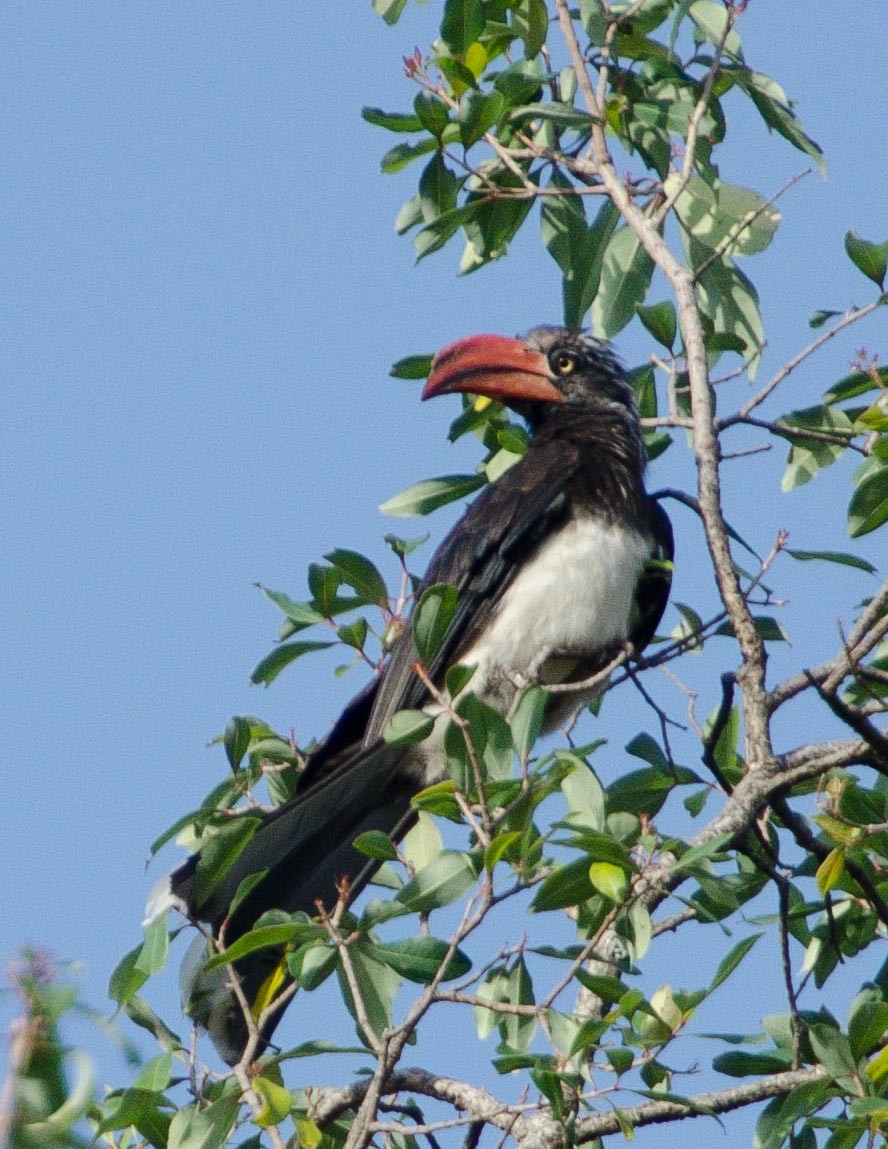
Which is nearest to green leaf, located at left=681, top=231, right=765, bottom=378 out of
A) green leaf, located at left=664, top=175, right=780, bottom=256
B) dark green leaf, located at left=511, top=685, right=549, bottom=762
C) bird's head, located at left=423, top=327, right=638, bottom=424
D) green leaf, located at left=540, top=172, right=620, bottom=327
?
green leaf, located at left=664, top=175, right=780, bottom=256

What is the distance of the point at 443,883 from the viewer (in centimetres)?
231

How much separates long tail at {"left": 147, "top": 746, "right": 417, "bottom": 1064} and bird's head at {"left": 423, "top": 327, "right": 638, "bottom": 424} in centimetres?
121

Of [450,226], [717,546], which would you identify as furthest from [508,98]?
[717,546]

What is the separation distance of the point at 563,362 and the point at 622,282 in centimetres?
112

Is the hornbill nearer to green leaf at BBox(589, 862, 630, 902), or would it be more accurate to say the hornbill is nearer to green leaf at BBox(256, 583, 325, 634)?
green leaf at BBox(256, 583, 325, 634)

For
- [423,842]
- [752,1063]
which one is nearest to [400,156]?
[423,842]

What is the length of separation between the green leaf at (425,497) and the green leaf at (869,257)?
113 centimetres

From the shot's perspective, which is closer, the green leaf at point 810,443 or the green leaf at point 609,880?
the green leaf at point 609,880

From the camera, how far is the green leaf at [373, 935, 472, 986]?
7.59 ft

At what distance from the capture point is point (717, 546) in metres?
2.87

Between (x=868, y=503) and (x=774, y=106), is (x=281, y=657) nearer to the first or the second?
(x=868, y=503)

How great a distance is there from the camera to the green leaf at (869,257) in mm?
3246

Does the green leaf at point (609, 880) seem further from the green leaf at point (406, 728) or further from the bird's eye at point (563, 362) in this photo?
the bird's eye at point (563, 362)

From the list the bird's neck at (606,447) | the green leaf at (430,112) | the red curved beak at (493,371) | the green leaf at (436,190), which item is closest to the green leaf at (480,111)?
the green leaf at (430,112)
